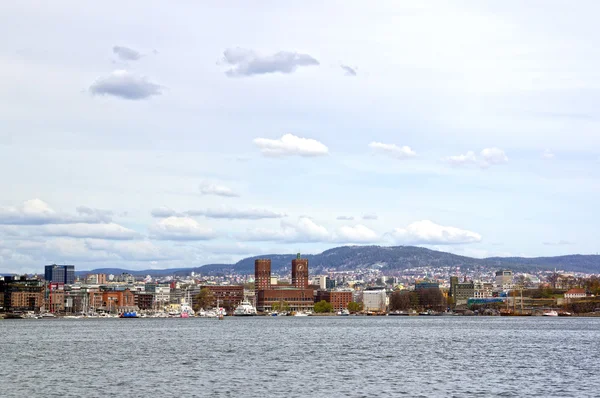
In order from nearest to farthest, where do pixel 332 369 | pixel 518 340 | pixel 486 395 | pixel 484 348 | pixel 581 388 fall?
pixel 486 395
pixel 581 388
pixel 332 369
pixel 484 348
pixel 518 340

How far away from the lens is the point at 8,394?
43.8m

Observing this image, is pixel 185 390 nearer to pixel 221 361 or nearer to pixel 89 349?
pixel 221 361

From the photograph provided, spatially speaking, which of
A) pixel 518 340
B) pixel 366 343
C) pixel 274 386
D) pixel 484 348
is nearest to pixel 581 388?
pixel 274 386

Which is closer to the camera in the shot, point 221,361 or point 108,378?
point 108,378

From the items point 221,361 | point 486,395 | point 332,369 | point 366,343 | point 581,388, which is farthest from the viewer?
point 366,343

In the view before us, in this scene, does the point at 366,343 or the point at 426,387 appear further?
the point at 366,343

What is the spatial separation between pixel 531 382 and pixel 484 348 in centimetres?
2771

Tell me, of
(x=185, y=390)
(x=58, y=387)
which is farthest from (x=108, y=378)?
(x=185, y=390)

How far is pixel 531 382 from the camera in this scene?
4838cm

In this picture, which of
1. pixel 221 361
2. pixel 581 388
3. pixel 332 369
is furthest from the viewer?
pixel 221 361

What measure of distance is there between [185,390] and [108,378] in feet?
24.4

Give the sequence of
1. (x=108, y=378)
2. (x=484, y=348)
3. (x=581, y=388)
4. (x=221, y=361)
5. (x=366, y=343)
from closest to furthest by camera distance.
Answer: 1. (x=581, y=388)
2. (x=108, y=378)
3. (x=221, y=361)
4. (x=484, y=348)
5. (x=366, y=343)

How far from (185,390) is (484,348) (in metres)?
36.9

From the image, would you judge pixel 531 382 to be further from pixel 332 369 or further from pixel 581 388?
pixel 332 369
